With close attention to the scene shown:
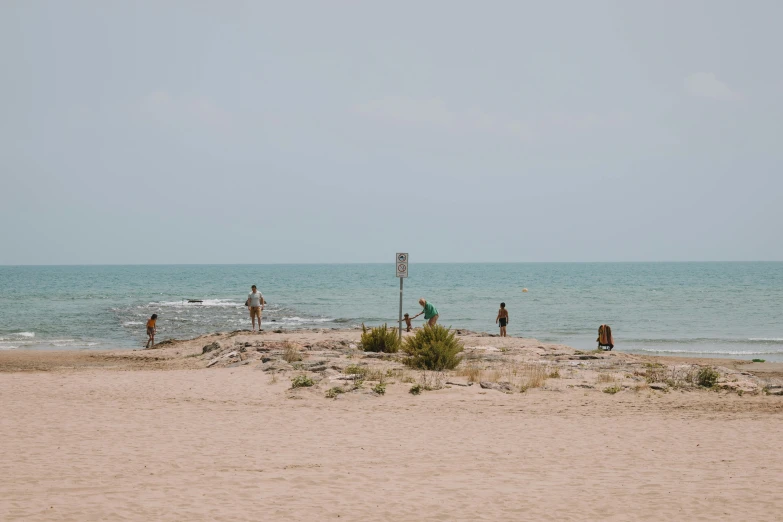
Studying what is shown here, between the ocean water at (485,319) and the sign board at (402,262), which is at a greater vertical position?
the sign board at (402,262)

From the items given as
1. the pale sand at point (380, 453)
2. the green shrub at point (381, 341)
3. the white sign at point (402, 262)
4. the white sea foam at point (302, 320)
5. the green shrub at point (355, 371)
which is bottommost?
the white sea foam at point (302, 320)

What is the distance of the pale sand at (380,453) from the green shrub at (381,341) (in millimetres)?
4746

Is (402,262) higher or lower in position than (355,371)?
higher

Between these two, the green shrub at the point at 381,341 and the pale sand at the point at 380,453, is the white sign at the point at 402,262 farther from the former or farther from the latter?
the pale sand at the point at 380,453

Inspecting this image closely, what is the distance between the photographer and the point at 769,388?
49.6 feet

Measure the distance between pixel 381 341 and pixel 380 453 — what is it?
10662mm

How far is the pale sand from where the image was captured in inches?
294

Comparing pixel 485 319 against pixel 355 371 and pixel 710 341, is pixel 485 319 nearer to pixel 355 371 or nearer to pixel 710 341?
pixel 710 341

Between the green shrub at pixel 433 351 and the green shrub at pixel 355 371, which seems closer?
the green shrub at pixel 355 371

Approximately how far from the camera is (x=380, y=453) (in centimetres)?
975

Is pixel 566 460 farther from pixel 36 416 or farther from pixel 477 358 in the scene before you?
pixel 477 358

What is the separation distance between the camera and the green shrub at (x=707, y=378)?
50.7 feet

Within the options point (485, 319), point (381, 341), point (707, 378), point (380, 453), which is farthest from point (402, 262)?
point (485, 319)

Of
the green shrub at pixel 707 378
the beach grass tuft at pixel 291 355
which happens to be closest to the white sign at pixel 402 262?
the beach grass tuft at pixel 291 355
